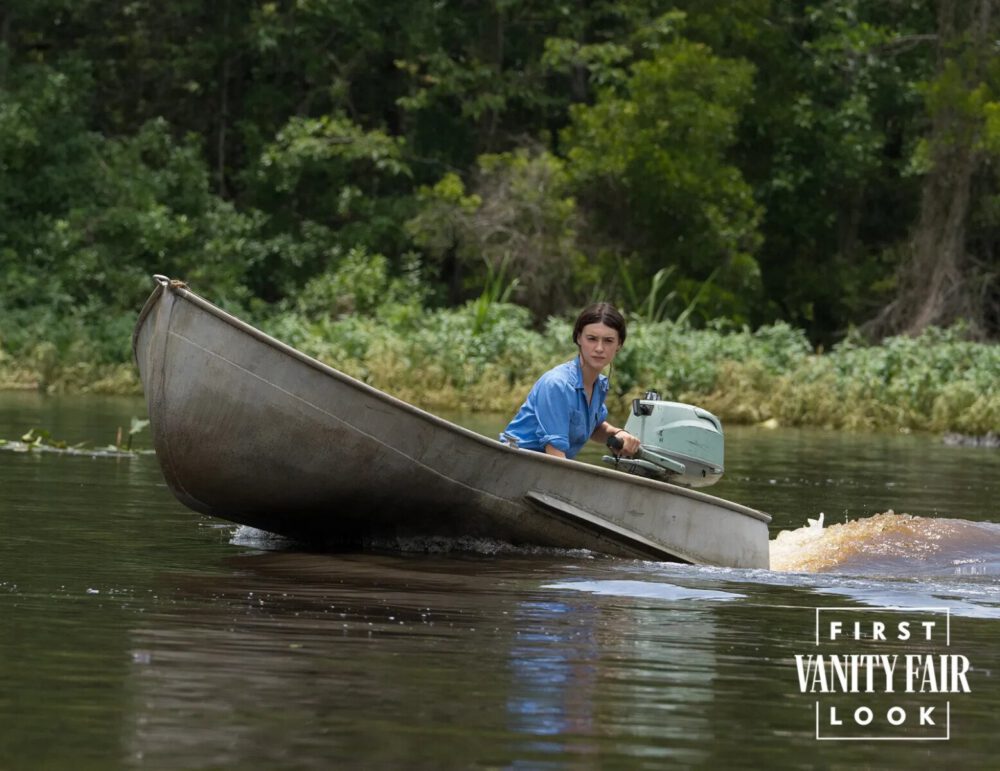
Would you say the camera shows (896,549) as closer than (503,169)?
Yes

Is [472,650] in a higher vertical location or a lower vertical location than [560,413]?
lower

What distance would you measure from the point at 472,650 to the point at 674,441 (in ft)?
10.7

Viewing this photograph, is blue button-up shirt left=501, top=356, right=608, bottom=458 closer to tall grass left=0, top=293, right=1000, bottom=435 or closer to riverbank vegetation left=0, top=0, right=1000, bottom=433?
tall grass left=0, top=293, right=1000, bottom=435

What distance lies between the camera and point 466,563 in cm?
948

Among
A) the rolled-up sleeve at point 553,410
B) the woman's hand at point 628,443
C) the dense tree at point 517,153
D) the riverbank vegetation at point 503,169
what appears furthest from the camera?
the dense tree at point 517,153

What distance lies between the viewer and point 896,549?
10.1 meters

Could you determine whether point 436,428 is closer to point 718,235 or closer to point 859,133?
point 718,235

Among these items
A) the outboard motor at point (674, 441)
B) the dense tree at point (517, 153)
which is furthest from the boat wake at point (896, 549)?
the dense tree at point (517, 153)

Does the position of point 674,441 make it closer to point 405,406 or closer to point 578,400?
point 578,400

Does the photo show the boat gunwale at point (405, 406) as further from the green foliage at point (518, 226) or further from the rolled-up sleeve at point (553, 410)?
the green foliage at point (518, 226)

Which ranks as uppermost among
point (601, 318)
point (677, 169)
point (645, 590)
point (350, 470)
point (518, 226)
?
point (677, 169)

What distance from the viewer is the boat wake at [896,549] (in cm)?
994

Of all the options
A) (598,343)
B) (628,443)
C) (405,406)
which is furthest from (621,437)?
(405,406)

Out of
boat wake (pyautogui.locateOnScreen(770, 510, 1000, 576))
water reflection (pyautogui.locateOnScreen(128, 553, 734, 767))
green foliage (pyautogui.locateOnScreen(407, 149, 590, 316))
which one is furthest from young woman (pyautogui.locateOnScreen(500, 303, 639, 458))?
green foliage (pyautogui.locateOnScreen(407, 149, 590, 316))
